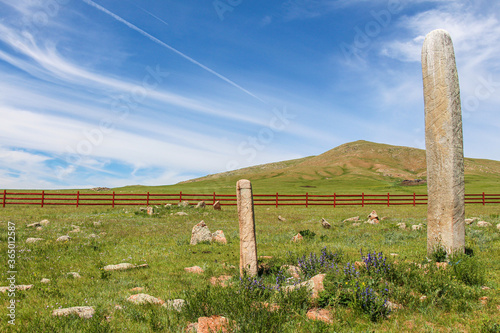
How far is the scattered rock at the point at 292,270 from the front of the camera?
6520 millimetres

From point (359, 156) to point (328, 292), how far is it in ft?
616

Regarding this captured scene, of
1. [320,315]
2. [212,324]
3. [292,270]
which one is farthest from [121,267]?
[320,315]

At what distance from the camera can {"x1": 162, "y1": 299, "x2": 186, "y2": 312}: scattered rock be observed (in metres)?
4.91

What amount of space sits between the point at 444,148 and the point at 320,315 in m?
5.71

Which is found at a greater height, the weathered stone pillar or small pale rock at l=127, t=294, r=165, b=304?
the weathered stone pillar

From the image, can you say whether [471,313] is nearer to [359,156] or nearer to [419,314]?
[419,314]

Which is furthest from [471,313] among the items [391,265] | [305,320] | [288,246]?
[288,246]

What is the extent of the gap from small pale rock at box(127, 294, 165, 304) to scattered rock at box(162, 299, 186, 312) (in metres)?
0.21

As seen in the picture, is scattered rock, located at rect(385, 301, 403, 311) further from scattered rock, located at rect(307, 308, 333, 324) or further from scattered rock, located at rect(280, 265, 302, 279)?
scattered rock, located at rect(280, 265, 302, 279)

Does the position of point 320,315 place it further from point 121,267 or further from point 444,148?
point 444,148

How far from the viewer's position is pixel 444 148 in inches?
303

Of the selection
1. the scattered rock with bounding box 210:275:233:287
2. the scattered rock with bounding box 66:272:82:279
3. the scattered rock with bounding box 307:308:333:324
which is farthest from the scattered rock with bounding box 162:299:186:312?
Answer: the scattered rock with bounding box 66:272:82:279

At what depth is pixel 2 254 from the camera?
350 inches

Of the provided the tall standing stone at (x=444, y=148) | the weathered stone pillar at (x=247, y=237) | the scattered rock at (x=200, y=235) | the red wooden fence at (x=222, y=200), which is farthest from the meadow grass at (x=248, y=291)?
the red wooden fence at (x=222, y=200)
